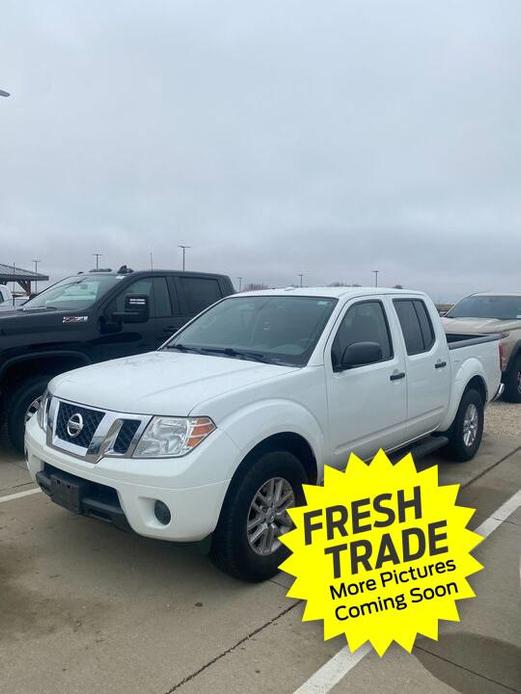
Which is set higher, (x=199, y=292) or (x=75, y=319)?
(x=199, y=292)

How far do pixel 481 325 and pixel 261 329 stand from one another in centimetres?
572

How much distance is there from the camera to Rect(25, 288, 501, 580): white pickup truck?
3.03 meters

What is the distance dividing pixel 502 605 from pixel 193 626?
5.73 ft

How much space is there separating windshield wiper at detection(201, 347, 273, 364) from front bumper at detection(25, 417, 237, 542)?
935 millimetres

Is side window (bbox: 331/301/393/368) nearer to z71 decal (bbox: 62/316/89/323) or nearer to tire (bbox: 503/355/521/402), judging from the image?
z71 decal (bbox: 62/316/89/323)

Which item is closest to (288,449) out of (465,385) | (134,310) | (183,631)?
(183,631)

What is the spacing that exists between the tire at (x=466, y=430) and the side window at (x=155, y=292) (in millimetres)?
3507

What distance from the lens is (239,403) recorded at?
322 cm

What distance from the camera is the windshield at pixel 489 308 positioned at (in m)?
9.70

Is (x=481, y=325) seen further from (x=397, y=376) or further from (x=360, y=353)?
(x=360, y=353)

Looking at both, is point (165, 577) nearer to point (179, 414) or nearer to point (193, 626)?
point (193, 626)

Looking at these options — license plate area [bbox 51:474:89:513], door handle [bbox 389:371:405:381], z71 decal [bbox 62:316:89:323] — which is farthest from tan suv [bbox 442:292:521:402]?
license plate area [bbox 51:474:89:513]

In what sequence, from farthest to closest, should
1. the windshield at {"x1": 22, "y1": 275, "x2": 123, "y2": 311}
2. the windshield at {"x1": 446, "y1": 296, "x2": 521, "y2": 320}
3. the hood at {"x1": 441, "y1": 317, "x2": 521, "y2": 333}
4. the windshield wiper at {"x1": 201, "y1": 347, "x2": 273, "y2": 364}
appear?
the windshield at {"x1": 446, "y1": 296, "x2": 521, "y2": 320}
the hood at {"x1": 441, "y1": 317, "x2": 521, "y2": 333}
the windshield at {"x1": 22, "y1": 275, "x2": 123, "y2": 311}
the windshield wiper at {"x1": 201, "y1": 347, "x2": 273, "y2": 364}

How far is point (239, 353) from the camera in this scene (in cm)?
408
